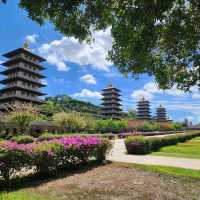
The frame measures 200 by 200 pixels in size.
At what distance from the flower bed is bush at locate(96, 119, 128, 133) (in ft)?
196

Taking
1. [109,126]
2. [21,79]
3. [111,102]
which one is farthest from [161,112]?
[21,79]

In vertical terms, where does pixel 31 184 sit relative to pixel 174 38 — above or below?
below

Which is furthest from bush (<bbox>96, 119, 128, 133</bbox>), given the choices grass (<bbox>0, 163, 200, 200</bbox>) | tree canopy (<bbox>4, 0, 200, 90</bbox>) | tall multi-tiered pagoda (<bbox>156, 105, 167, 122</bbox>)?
tall multi-tiered pagoda (<bbox>156, 105, 167, 122</bbox>)

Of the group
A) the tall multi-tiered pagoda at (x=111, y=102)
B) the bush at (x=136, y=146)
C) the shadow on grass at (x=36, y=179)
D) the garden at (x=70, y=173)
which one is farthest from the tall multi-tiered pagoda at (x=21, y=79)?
the shadow on grass at (x=36, y=179)

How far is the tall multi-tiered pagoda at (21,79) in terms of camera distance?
73438 millimetres

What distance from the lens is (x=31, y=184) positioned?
395 inches

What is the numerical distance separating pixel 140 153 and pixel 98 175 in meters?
10.7

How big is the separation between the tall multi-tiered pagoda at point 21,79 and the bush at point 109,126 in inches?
651

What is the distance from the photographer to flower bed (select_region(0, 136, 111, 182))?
965cm

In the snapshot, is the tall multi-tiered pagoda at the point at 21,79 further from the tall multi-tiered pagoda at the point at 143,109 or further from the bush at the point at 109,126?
the tall multi-tiered pagoda at the point at 143,109

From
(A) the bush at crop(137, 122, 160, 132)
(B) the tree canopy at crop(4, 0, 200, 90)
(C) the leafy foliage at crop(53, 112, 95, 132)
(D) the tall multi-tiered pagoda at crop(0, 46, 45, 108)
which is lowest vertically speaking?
(B) the tree canopy at crop(4, 0, 200, 90)

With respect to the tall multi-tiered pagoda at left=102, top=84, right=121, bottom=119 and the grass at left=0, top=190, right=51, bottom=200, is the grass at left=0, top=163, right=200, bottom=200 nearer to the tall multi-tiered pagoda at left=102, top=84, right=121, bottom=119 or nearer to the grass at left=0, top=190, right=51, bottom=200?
the grass at left=0, top=190, right=51, bottom=200

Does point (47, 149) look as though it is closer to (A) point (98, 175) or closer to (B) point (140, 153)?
(A) point (98, 175)

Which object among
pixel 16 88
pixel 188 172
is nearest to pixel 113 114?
pixel 16 88
